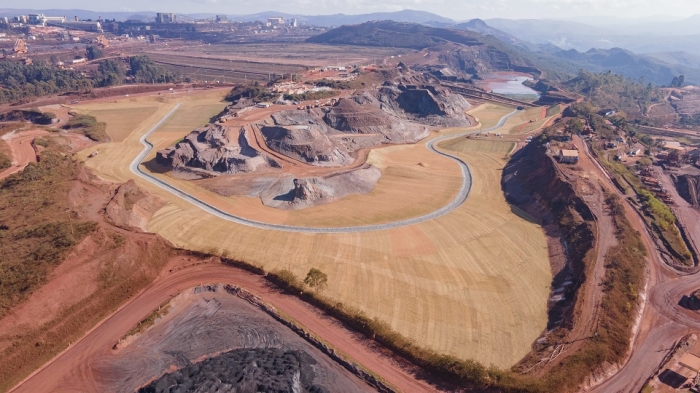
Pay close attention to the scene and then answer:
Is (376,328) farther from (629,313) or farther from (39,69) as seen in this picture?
(39,69)

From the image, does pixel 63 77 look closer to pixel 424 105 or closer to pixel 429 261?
pixel 424 105

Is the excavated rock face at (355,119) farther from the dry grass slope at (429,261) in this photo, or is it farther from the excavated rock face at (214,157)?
the dry grass slope at (429,261)

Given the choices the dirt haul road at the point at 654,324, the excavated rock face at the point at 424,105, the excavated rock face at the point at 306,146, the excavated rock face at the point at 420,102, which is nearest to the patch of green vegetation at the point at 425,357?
the dirt haul road at the point at 654,324

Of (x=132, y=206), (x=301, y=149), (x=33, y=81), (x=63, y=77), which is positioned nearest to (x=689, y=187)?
(x=301, y=149)

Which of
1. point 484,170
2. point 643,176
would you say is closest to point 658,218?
point 643,176

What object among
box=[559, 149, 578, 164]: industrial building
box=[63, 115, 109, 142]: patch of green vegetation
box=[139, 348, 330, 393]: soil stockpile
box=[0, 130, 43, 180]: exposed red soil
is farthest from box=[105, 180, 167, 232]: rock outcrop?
box=[559, 149, 578, 164]: industrial building
